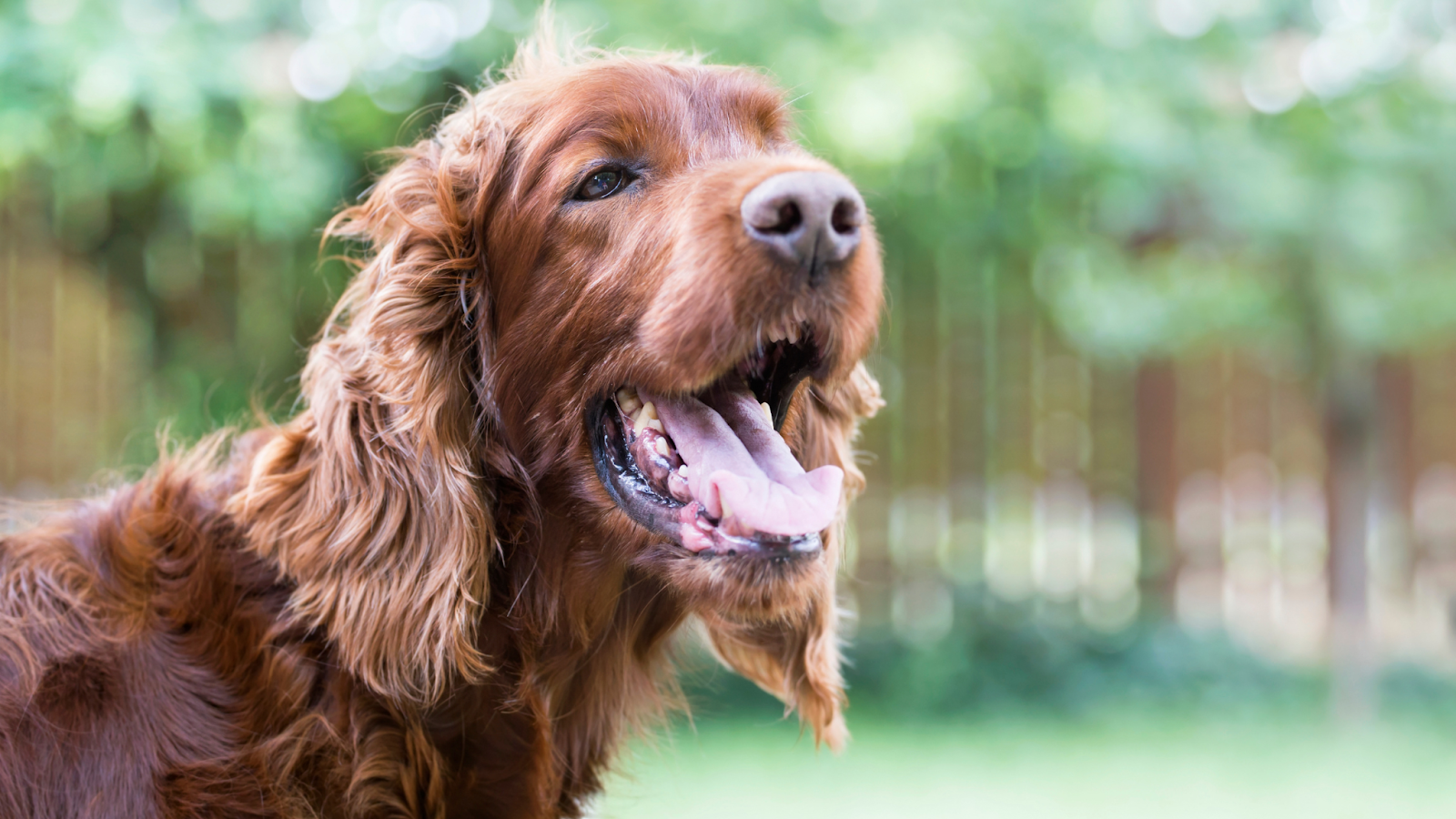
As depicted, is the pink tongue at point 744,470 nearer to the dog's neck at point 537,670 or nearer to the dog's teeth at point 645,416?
the dog's teeth at point 645,416

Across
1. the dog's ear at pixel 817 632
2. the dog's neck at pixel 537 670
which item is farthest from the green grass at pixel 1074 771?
the dog's neck at pixel 537 670

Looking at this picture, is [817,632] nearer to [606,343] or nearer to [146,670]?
[606,343]

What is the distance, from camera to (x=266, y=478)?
2266 mm

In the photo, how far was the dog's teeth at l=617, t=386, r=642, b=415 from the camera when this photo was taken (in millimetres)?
2293

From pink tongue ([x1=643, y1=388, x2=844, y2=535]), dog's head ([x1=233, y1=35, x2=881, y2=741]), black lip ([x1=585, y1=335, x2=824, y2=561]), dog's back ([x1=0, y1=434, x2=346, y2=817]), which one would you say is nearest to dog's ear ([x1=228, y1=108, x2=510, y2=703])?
dog's head ([x1=233, y1=35, x2=881, y2=741])

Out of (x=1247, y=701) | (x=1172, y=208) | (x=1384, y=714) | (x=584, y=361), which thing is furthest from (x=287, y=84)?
(x=1384, y=714)

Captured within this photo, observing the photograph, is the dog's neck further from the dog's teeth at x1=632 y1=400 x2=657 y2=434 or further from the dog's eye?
the dog's eye

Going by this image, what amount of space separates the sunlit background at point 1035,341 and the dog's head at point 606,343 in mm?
1119

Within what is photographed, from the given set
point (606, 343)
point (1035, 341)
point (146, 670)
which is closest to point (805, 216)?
point (606, 343)

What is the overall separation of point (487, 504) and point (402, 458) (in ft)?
0.62

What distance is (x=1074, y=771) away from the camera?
6.14 meters

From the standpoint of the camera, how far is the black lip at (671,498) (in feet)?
6.89

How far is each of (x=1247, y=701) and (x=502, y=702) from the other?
257 inches

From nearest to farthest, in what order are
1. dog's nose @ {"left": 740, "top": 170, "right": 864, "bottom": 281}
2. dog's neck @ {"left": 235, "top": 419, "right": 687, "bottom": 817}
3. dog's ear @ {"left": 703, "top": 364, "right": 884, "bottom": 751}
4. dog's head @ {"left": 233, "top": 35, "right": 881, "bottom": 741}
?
dog's nose @ {"left": 740, "top": 170, "right": 864, "bottom": 281}, dog's head @ {"left": 233, "top": 35, "right": 881, "bottom": 741}, dog's neck @ {"left": 235, "top": 419, "right": 687, "bottom": 817}, dog's ear @ {"left": 703, "top": 364, "right": 884, "bottom": 751}
